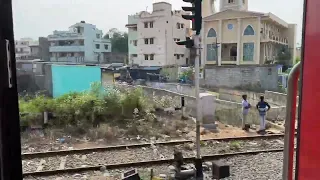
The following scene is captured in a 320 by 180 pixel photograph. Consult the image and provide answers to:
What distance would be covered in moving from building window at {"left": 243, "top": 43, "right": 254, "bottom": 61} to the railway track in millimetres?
15525

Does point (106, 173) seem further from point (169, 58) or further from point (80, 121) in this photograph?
point (169, 58)

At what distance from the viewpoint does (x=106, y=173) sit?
509 centimetres

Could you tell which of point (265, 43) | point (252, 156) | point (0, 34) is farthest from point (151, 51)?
point (0, 34)

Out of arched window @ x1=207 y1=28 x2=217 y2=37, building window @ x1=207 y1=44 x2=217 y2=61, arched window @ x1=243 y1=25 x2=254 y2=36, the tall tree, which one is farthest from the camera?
the tall tree

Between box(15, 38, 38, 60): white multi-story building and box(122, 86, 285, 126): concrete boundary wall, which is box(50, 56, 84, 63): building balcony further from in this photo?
box(15, 38, 38, 60): white multi-story building

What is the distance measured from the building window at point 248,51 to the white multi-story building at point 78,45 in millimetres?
Result: 14459

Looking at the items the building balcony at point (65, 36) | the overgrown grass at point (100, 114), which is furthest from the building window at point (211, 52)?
the overgrown grass at point (100, 114)

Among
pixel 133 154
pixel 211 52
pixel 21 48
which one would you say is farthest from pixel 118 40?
pixel 21 48

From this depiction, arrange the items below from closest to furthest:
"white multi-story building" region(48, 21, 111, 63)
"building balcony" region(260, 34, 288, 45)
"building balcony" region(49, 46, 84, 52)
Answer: "building balcony" region(260, 34, 288, 45) → "building balcony" region(49, 46, 84, 52) → "white multi-story building" region(48, 21, 111, 63)

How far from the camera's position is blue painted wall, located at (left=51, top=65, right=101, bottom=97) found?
11430mm

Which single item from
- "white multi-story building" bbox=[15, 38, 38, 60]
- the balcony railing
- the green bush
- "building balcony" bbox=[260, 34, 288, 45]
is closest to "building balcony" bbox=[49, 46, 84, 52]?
the balcony railing

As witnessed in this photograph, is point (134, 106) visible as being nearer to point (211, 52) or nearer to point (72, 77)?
point (72, 77)

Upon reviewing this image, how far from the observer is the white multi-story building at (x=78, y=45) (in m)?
25.3

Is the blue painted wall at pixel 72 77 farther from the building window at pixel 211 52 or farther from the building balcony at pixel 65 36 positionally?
the building balcony at pixel 65 36
